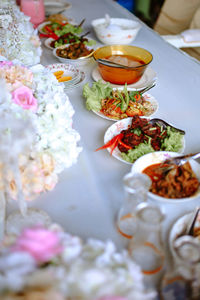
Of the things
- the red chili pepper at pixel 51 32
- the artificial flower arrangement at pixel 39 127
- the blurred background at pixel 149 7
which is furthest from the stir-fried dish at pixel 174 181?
the blurred background at pixel 149 7

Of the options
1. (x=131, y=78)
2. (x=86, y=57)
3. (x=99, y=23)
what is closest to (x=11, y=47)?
(x=86, y=57)

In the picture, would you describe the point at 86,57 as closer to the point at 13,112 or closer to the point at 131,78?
the point at 131,78

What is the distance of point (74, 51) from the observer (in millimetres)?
1583

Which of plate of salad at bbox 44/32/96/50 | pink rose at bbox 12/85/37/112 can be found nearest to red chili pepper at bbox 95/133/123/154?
pink rose at bbox 12/85/37/112

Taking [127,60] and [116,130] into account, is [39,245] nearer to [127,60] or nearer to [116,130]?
[116,130]

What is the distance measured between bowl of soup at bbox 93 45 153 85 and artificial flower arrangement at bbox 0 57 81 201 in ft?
1.39

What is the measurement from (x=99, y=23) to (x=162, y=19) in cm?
114

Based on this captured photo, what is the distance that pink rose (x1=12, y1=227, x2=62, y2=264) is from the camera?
17.3 inches

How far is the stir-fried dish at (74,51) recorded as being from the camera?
61.8 inches

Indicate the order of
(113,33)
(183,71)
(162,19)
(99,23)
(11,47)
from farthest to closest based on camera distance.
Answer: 1. (162,19)
2. (99,23)
3. (113,33)
4. (183,71)
5. (11,47)

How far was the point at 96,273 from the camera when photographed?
1.39 feet

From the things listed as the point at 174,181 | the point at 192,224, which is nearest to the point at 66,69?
the point at 174,181

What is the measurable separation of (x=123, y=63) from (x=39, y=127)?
704 millimetres

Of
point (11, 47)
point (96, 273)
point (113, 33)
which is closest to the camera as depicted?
point (96, 273)
